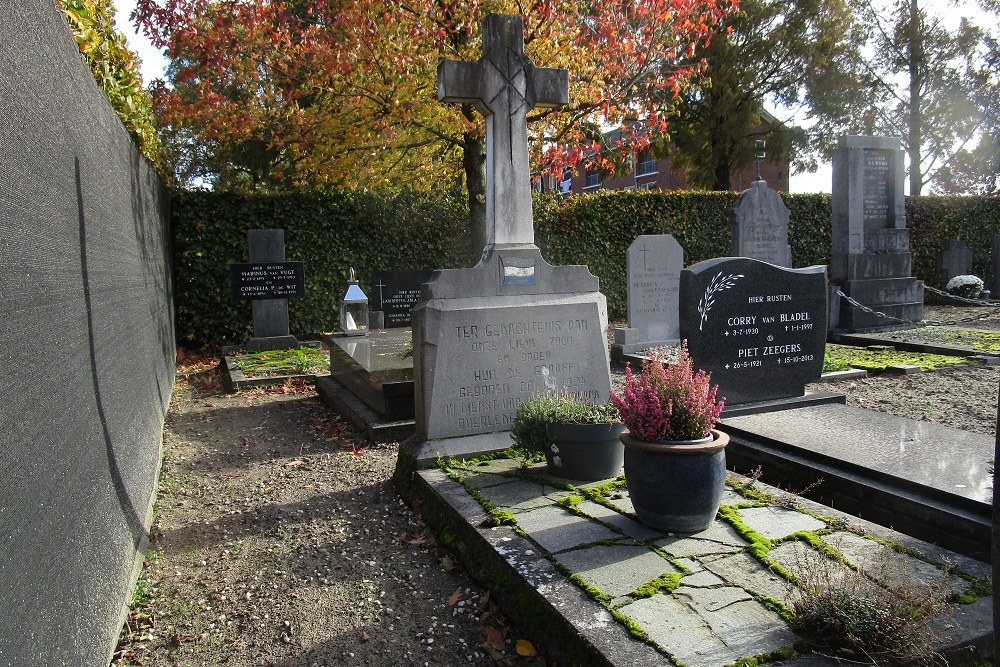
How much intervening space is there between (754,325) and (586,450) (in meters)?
2.36

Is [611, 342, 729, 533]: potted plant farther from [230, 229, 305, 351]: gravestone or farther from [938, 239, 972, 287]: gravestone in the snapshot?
[938, 239, 972, 287]: gravestone

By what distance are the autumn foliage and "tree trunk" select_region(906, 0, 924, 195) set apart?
68.4ft

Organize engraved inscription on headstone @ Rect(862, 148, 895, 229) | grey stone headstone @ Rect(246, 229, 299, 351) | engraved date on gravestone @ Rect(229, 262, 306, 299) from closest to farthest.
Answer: engraved date on gravestone @ Rect(229, 262, 306, 299) < grey stone headstone @ Rect(246, 229, 299, 351) < engraved inscription on headstone @ Rect(862, 148, 895, 229)

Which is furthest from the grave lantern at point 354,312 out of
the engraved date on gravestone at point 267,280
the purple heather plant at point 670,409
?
the purple heather plant at point 670,409

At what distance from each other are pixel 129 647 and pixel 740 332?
484 centimetres

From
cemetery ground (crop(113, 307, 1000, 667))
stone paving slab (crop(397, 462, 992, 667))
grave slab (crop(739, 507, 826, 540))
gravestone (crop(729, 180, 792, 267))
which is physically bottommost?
cemetery ground (crop(113, 307, 1000, 667))

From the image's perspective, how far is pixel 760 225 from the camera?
40.3 feet

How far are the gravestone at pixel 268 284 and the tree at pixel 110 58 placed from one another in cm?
242

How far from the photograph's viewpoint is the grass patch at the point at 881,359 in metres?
9.31

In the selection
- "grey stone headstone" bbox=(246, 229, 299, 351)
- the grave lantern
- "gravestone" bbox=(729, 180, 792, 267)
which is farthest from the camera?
"gravestone" bbox=(729, 180, 792, 267)

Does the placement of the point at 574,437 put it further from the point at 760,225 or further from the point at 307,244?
the point at 307,244

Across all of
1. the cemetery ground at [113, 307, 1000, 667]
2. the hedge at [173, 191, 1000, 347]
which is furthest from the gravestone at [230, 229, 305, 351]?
the cemetery ground at [113, 307, 1000, 667]

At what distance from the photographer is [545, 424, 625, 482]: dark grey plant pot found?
4484 mm

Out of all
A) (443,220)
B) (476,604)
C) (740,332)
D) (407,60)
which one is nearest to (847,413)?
(740,332)
